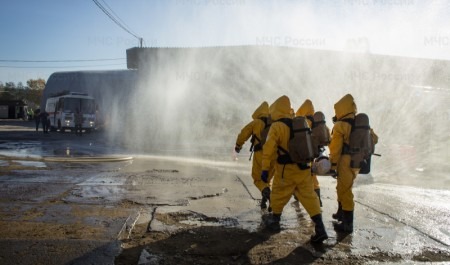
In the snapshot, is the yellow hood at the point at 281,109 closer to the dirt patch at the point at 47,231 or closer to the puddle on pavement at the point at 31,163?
the dirt patch at the point at 47,231

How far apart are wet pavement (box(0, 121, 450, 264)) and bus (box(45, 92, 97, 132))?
60.4ft

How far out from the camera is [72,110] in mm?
25109

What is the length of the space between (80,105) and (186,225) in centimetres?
2298

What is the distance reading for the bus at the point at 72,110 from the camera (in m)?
25.2

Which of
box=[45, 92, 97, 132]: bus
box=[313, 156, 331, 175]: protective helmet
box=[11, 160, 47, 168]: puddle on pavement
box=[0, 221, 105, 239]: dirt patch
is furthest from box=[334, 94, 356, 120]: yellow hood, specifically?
box=[45, 92, 97, 132]: bus

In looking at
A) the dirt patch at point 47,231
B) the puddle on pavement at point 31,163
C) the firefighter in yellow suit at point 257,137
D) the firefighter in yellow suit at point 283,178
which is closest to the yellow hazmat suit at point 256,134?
the firefighter in yellow suit at point 257,137

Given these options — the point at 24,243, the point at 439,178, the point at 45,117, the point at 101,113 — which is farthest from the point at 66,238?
the point at 101,113

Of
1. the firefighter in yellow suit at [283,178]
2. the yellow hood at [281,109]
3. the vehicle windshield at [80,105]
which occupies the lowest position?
the firefighter in yellow suit at [283,178]

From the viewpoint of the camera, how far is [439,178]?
1174 centimetres

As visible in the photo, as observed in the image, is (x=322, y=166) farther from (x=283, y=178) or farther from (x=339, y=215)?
(x=339, y=215)

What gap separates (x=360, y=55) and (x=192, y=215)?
23756 mm

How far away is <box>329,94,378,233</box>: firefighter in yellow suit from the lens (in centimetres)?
470

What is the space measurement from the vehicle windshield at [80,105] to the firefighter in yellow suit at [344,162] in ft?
76.7

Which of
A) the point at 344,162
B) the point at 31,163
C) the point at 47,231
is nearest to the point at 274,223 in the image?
the point at 344,162
